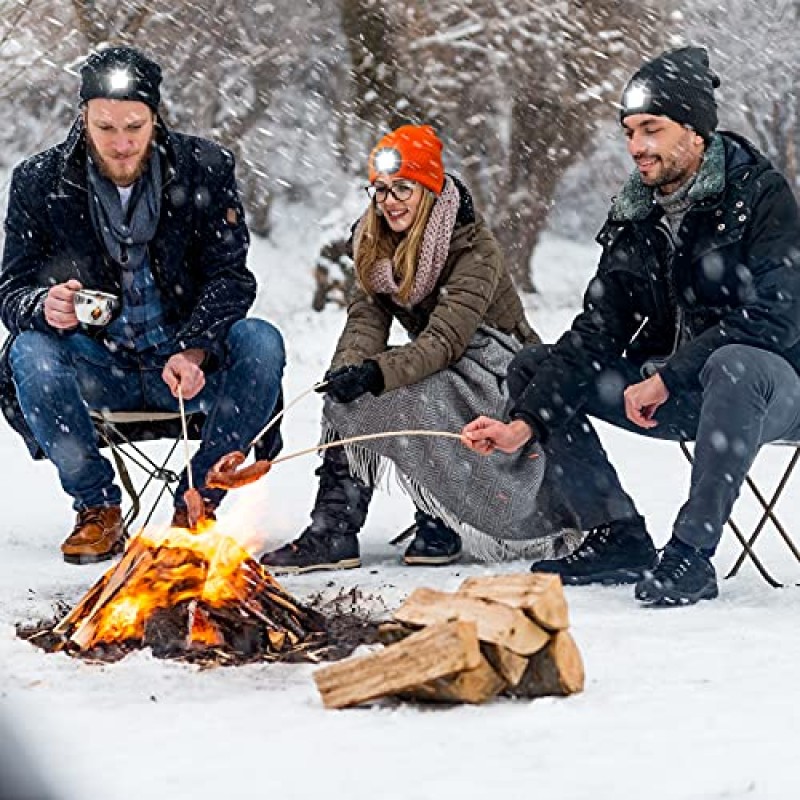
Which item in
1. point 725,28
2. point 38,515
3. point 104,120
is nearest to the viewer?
point 104,120

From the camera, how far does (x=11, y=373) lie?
15.2 feet

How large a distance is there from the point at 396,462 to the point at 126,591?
1.20 meters

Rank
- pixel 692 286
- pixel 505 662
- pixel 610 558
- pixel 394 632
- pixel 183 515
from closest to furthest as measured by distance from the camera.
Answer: pixel 505 662
pixel 394 632
pixel 692 286
pixel 610 558
pixel 183 515

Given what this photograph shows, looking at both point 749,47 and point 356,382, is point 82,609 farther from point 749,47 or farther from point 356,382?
point 749,47

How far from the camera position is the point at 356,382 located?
169 inches

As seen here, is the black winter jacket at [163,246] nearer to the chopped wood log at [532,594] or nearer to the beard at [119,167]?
the beard at [119,167]

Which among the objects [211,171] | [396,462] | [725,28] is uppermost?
[211,171]

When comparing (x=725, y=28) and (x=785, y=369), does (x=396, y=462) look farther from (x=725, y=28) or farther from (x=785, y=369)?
(x=725, y=28)

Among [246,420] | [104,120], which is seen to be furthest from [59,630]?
[104,120]

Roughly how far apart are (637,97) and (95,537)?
210 centimetres

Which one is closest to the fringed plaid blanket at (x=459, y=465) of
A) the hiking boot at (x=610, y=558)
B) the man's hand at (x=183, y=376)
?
the hiking boot at (x=610, y=558)

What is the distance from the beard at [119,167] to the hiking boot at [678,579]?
6.52 ft

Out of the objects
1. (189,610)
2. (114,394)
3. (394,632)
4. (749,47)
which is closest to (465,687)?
(394,632)

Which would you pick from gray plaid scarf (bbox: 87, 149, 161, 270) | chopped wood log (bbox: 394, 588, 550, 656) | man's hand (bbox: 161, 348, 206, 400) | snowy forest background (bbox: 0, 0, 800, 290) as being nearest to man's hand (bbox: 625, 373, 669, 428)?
chopped wood log (bbox: 394, 588, 550, 656)
